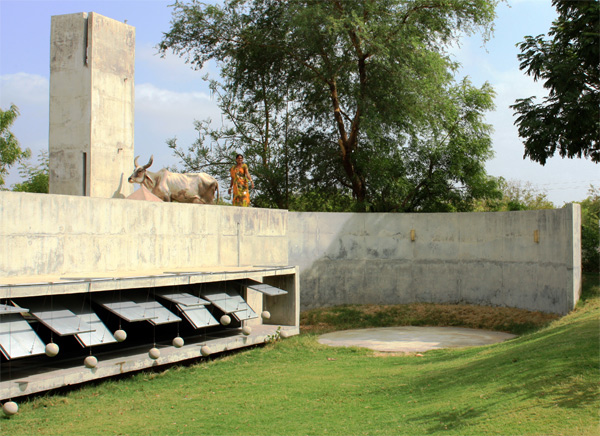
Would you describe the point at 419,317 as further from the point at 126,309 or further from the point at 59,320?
the point at 59,320

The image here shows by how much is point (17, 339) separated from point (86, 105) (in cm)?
593

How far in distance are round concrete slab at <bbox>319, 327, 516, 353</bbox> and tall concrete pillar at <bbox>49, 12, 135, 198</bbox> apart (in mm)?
5982

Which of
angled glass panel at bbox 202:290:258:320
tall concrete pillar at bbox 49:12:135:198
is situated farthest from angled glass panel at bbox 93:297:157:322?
tall concrete pillar at bbox 49:12:135:198

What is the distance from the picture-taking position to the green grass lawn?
6.10 m

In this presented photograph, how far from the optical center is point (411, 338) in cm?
1366

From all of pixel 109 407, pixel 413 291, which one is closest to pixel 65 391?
pixel 109 407

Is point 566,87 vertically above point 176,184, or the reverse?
point 566,87

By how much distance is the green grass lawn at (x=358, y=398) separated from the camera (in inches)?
240

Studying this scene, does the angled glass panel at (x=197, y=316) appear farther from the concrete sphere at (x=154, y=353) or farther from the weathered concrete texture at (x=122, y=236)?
the weathered concrete texture at (x=122, y=236)

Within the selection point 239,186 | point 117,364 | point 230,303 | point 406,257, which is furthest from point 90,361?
point 406,257

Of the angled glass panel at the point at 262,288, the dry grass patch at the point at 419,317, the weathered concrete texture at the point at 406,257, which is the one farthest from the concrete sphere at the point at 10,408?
the weathered concrete texture at the point at 406,257

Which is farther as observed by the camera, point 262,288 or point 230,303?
point 262,288

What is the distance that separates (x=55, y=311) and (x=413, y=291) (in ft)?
38.1

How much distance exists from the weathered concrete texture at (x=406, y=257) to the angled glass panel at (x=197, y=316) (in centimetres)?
699
